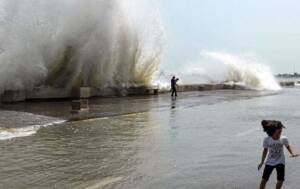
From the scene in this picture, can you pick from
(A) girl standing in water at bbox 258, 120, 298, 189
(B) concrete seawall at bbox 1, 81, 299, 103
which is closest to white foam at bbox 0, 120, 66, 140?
(A) girl standing in water at bbox 258, 120, 298, 189

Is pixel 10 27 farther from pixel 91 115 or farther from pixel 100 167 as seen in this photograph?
pixel 100 167

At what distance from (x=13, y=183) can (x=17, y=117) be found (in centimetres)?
873

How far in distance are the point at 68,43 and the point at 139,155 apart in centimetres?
1993

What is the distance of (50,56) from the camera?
2808cm

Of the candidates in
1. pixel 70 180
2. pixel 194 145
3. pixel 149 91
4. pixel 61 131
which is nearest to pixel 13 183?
pixel 70 180

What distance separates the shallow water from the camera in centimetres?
764

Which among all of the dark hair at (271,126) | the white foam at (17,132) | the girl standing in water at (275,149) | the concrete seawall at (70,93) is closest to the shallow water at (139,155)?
the white foam at (17,132)

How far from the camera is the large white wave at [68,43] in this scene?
84.6ft

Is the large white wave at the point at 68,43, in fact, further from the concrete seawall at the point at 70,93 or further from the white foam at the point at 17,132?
the white foam at the point at 17,132

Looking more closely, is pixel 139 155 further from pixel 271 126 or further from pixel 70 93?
pixel 70 93

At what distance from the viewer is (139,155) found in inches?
387

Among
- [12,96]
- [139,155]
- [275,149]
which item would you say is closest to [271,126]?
[275,149]

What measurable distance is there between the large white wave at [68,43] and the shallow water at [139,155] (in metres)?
11.4

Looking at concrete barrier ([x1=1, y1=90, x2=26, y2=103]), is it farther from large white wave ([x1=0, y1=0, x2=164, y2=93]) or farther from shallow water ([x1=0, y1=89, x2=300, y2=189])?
shallow water ([x1=0, y1=89, x2=300, y2=189])
